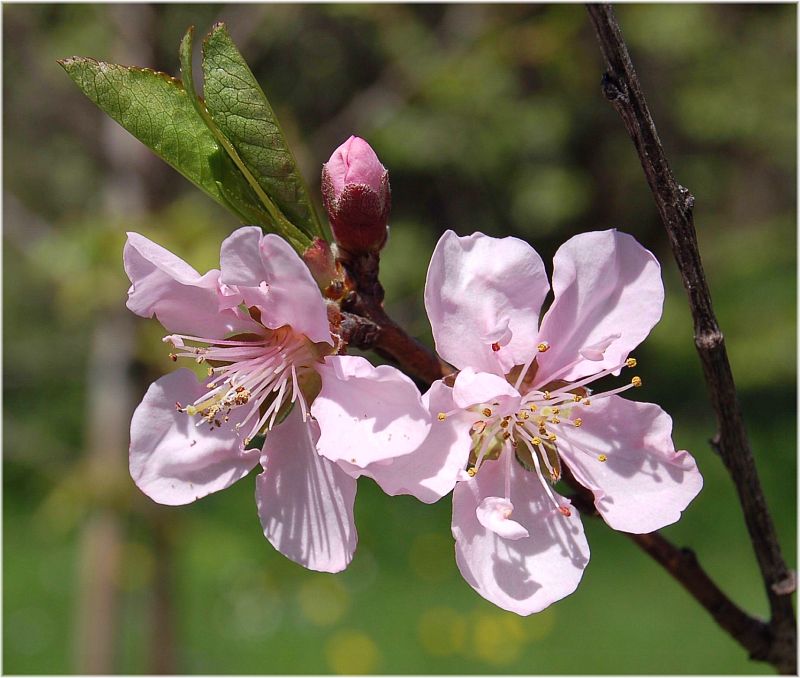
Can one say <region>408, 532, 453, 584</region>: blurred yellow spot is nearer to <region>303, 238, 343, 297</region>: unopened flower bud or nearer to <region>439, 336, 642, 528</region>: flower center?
<region>439, 336, 642, 528</region>: flower center

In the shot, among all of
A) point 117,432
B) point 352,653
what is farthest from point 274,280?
point 352,653

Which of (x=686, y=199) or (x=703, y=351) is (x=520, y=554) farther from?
(x=686, y=199)

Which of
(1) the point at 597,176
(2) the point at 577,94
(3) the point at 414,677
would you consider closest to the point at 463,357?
(3) the point at 414,677

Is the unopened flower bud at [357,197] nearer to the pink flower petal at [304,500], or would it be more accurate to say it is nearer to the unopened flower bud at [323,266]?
the unopened flower bud at [323,266]

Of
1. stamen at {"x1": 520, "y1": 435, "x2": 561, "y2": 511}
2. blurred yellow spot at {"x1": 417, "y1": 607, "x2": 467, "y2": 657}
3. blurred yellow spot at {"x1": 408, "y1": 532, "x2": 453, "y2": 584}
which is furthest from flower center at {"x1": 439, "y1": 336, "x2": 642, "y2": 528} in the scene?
blurred yellow spot at {"x1": 408, "y1": 532, "x2": 453, "y2": 584}

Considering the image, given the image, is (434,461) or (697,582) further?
(697,582)
